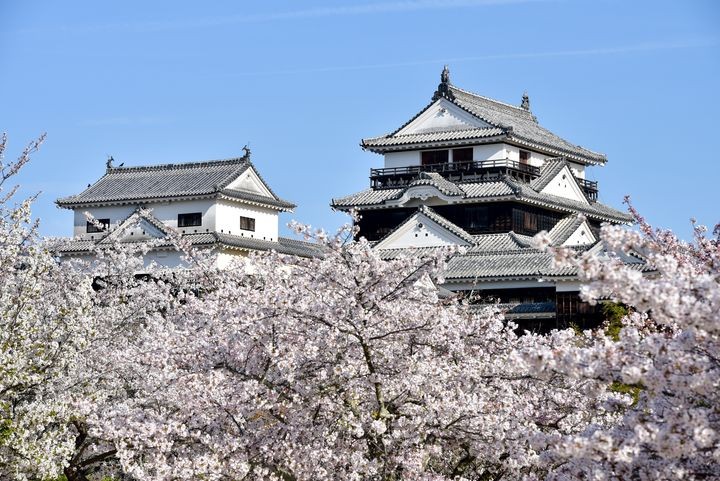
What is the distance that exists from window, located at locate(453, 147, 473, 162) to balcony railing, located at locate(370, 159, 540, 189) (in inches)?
26.2

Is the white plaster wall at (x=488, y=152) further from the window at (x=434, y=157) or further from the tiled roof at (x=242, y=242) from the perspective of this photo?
the tiled roof at (x=242, y=242)

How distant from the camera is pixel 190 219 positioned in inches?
2148

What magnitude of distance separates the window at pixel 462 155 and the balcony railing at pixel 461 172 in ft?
2.18

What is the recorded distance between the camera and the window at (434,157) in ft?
172

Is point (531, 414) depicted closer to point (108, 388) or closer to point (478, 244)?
point (108, 388)

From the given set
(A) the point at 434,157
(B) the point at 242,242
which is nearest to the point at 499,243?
(A) the point at 434,157

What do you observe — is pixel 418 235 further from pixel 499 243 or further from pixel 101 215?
pixel 101 215

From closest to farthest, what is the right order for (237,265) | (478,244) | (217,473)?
(217,473) → (237,265) → (478,244)

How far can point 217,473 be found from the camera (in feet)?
43.3

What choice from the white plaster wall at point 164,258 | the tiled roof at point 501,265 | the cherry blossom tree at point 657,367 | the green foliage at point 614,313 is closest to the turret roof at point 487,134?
the tiled roof at point 501,265

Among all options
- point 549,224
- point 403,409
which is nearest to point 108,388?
point 403,409

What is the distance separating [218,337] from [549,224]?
3897 cm

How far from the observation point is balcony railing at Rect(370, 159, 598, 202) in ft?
166

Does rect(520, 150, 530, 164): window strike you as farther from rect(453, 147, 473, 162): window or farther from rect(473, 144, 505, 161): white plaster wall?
rect(453, 147, 473, 162): window
